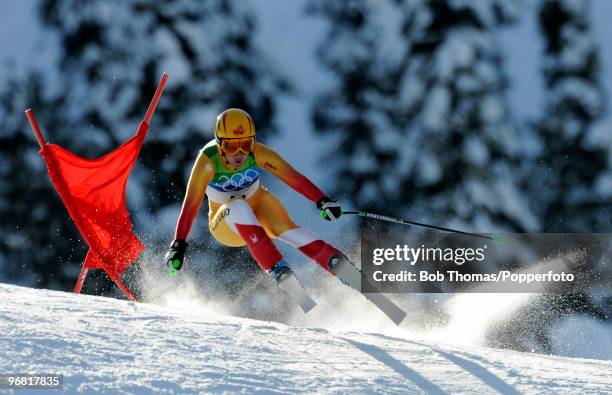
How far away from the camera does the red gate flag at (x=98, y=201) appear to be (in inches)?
222

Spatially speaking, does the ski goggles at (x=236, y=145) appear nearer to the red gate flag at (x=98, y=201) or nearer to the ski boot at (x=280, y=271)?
the ski boot at (x=280, y=271)

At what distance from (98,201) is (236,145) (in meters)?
1.82

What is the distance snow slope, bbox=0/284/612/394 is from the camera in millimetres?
3005

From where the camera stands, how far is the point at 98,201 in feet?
19.3

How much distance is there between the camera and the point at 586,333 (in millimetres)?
12977

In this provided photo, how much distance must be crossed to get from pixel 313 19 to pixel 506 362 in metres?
16.6

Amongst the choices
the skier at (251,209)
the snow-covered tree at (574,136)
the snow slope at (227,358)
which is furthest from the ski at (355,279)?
the snow-covered tree at (574,136)

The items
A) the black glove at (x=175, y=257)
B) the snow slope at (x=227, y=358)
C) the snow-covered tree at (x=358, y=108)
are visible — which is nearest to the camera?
the snow slope at (x=227, y=358)

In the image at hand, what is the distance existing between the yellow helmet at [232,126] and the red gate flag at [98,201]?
1243 millimetres

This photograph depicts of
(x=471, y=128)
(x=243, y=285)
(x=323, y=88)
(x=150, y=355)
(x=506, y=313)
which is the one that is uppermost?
(x=323, y=88)

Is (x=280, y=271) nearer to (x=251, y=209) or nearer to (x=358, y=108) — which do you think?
(x=251, y=209)

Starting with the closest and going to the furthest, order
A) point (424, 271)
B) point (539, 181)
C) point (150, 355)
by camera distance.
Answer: point (150, 355) → point (424, 271) → point (539, 181)

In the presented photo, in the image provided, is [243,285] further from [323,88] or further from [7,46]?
[7,46]

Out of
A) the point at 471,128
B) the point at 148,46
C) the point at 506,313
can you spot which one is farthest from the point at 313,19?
the point at 506,313
